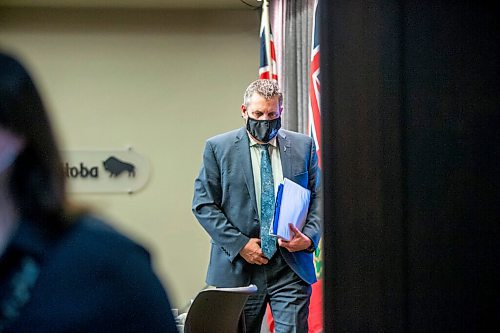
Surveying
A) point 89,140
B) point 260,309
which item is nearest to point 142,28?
point 89,140

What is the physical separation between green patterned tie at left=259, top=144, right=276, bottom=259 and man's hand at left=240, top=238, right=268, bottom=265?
A: 0.08 feet

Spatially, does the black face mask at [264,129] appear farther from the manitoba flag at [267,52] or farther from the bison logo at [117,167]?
the bison logo at [117,167]

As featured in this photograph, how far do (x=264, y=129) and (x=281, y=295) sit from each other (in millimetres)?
723

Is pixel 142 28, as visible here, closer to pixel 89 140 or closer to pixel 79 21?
pixel 79 21

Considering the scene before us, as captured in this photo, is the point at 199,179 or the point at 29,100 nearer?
the point at 29,100

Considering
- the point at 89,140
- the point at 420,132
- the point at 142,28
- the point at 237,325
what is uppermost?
the point at 142,28

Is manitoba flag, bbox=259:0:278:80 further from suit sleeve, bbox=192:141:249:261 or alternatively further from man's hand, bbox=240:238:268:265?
man's hand, bbox=240:238:268:265

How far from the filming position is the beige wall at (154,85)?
20.7ft

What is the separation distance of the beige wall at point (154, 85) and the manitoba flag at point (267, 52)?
792mm

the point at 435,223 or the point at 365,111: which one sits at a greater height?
the point at 365,111

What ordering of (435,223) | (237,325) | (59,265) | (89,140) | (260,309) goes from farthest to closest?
(89,140) < (260,309) < (237,325) < (435,223) < (59,265)

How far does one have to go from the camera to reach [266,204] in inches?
128

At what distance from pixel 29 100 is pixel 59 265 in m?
0.21

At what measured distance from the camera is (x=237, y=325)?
299 cm
